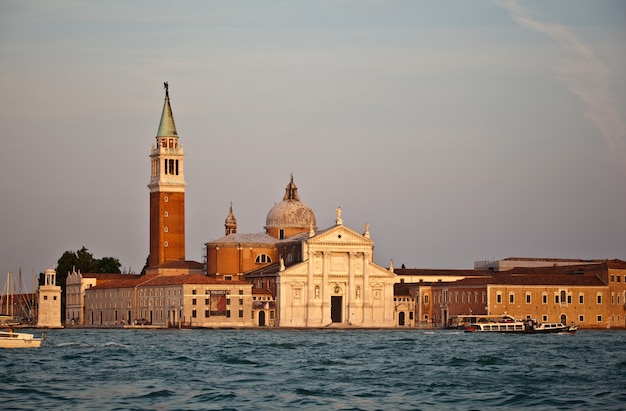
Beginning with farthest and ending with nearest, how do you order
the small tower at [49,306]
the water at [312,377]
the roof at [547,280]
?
the small tower at [49,306]
the roof at [547,280]
the water at [312,377]

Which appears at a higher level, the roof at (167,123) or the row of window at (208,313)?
the roof at (167,123)

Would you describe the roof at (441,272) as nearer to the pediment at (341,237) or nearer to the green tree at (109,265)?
the pediment at (341,237)

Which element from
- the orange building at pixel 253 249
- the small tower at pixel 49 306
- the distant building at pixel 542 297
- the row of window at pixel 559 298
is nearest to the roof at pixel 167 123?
the orange building at pixel 253 249

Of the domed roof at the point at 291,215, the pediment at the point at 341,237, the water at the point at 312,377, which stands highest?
the domed roof at the point at 291,215

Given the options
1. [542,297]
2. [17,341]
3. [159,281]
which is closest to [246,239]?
[159,281]

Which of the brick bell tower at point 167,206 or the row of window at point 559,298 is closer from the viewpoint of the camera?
the row of window at point 559,298

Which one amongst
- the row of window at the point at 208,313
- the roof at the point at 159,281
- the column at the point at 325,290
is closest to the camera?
the row of window at the point at 208,313

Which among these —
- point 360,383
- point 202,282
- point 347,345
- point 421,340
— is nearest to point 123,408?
point 360,383
